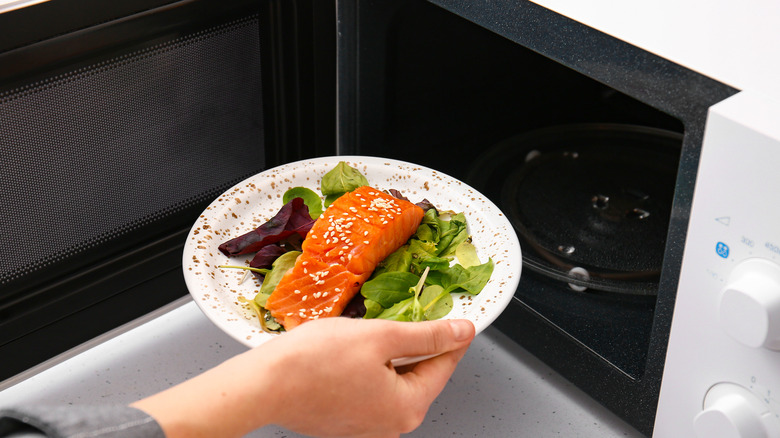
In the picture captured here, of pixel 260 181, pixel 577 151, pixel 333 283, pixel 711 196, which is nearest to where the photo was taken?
pixel 711 196

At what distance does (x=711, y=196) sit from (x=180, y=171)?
49 centimetres

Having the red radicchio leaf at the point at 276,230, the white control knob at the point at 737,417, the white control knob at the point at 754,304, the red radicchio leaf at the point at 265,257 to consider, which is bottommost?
the white control knob at the point at 737,417

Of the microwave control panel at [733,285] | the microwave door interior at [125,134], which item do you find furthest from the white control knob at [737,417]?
the microwave door interior at [125,134]

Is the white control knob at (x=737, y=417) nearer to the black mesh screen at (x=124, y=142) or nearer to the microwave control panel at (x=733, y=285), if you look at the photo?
the microwave control panel at (x=733, y=285)

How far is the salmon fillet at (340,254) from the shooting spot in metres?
0.58

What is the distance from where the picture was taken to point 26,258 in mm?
633

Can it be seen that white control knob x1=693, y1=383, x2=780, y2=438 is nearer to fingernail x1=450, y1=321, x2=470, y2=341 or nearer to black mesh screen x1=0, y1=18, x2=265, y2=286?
fingernail x1=450, y1=321, x2=470, y2=341

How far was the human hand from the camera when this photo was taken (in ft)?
1.53

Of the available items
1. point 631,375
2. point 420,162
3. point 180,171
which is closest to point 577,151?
point 420,162

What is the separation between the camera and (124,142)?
67 cm

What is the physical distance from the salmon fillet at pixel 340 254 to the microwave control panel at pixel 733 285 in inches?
9.3

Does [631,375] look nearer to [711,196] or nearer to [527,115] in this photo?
[711,196]

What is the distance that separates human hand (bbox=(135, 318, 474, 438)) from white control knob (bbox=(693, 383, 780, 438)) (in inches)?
7.0

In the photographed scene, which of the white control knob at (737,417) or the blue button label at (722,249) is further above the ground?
the blue button label at (722,249)
